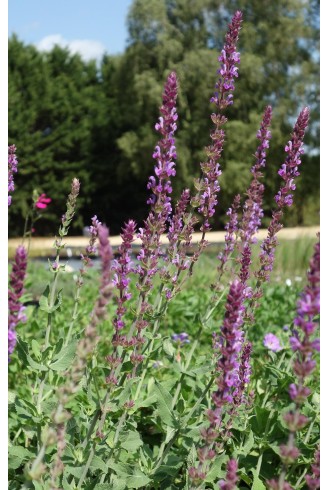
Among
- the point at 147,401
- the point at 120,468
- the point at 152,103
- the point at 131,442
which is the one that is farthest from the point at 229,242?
the point at 152,103

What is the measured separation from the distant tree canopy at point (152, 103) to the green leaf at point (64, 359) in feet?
96.5

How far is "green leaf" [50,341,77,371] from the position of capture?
9.75 feet

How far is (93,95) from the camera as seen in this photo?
3666 centimetres

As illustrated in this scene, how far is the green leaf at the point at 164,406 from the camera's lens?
285cm

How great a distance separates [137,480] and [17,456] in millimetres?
566

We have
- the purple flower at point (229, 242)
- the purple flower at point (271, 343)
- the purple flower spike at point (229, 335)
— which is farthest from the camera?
the purple flower at point (271, 343)

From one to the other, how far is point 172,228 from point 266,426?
1027mm

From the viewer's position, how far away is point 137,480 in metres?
2.75

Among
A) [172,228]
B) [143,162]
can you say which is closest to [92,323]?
[172,228]

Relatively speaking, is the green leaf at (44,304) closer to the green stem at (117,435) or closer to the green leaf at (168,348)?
the green leaf at (168,348)

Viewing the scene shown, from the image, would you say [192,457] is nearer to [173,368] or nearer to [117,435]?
[117,435]

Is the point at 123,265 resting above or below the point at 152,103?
below

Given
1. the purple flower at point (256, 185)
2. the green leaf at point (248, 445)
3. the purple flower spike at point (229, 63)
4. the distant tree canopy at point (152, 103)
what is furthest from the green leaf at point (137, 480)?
the distant tree canopy at point (152, 103)
